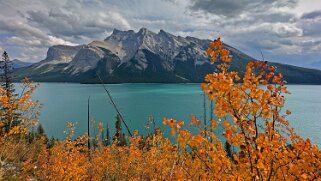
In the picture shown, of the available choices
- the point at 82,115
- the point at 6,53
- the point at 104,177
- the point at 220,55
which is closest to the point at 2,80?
the point at 6,53

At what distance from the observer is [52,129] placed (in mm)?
83312

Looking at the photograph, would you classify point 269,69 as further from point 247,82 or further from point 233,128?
point 233,128

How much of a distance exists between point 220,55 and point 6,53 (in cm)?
4427

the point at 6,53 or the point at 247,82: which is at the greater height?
the point at 6,53

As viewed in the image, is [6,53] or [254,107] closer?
[254,107]

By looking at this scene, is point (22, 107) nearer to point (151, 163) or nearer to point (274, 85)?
point (151, 163)

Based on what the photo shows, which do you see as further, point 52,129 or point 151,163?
point 52,129

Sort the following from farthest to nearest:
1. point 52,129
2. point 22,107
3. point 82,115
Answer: point 82,115 < point 52,129 < point 22,107

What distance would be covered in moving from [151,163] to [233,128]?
14.0 metres

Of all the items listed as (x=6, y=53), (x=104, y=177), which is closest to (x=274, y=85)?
(x=104, y=177)

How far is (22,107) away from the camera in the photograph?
11.4 meters

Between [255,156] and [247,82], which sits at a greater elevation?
[247,82]

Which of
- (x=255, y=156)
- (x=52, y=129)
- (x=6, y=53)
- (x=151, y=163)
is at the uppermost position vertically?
(x=6, y=53)

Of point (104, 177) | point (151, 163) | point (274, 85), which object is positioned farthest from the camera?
point (104, 177)
